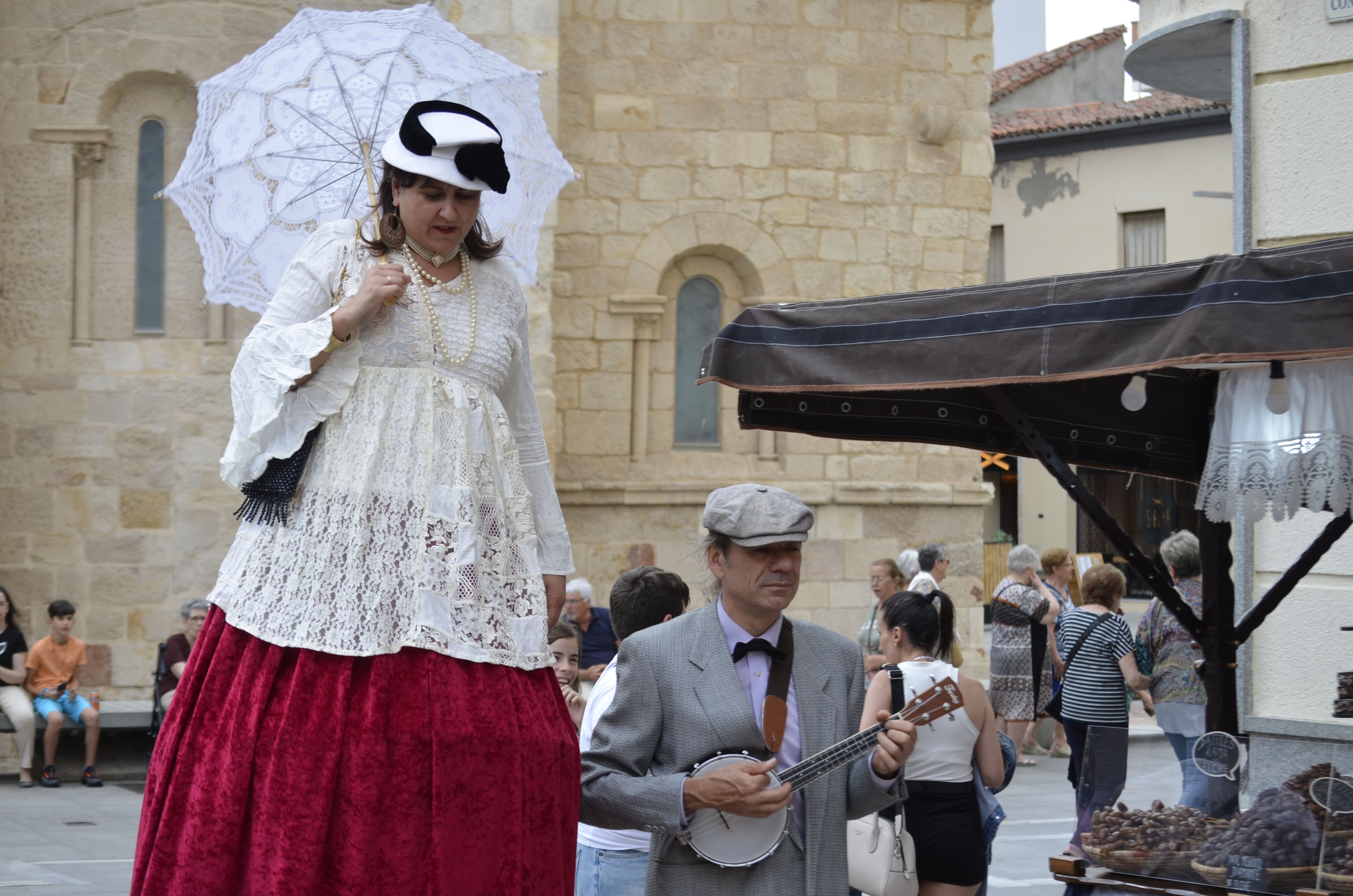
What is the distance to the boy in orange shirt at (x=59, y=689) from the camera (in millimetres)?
10953

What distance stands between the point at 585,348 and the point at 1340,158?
7405 mm

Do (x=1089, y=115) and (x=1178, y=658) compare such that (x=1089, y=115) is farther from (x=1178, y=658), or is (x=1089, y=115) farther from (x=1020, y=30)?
(x=1178, y=658)

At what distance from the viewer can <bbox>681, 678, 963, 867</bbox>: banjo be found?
3230 mm

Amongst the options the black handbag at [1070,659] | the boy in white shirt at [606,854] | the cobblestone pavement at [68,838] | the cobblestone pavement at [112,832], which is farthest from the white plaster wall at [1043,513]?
the boy in white shirt at [606,854]

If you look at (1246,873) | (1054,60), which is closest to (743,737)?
(1246,873)

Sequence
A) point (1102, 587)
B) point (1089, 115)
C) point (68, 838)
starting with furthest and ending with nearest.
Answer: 1. point (1089, 115)
2. point (68, 838)
3. point (1102, 587)

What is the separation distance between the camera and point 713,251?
46.6ft

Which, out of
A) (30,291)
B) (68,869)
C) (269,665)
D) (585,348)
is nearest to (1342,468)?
(269,665)

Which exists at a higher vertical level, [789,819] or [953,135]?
[953,135]

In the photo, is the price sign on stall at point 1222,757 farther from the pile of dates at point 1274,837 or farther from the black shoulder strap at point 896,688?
the black shoulder strap at point 896,688

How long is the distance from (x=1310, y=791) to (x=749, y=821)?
2141 millimetres

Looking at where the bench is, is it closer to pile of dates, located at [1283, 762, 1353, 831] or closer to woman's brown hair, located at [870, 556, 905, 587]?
woman's brown hair, located at [870, 556, 905, 587]

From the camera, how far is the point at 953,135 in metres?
14.5

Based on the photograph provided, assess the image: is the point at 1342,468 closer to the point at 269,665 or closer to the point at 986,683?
the point at 269,665
